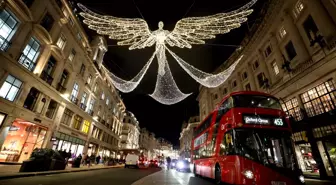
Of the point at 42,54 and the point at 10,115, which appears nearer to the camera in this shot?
the point at 10,115

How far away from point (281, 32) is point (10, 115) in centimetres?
2813

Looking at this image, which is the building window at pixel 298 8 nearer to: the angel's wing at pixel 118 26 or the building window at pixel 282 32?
the building window at pixel 282 32

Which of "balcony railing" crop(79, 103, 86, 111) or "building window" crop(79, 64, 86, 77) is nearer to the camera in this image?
"balcony railing" crop(79, 103, 86, 111)

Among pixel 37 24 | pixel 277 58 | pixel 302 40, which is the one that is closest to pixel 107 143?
pixel 37 24

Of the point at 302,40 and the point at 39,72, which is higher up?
the point at 302,40

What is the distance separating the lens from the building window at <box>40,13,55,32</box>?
16827mm

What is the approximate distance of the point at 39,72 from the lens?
16.3 meters

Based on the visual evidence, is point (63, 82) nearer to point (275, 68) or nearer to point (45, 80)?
point (45, 80)

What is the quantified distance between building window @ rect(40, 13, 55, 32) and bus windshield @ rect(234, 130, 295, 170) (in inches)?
792

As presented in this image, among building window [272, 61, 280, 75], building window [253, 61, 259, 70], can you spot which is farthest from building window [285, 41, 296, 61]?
building window [253, 61, 259, 70]

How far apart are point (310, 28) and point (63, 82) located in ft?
90.0

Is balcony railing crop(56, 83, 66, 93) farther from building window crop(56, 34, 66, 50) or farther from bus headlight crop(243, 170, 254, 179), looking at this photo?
bus headlight crop(243, 170, 254, 179)

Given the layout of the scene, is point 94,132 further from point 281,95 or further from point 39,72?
point 281,95

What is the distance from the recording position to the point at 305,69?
46.4 ft
